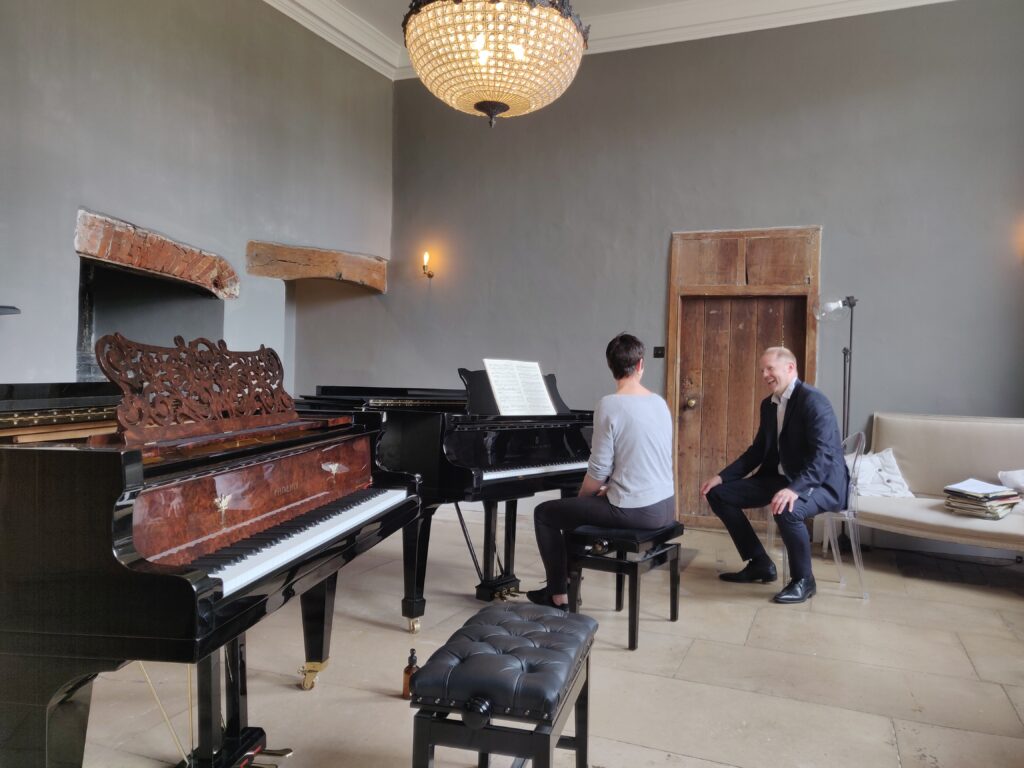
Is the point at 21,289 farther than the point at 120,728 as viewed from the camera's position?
Yes

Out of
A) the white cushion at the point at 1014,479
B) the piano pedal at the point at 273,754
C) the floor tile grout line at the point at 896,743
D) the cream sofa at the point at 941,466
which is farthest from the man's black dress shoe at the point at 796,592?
the piano pedal at the point at 273,754

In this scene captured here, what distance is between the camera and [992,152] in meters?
5.16

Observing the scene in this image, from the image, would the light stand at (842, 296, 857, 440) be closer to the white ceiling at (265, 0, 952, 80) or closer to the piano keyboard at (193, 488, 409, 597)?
the white ceiling at (265, 0, 952, 80)

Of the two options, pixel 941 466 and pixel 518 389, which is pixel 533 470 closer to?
pixel 518 389

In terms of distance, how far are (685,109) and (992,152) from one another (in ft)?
6.87

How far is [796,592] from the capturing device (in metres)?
4.01

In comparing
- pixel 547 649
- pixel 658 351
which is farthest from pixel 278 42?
pixel 547 649

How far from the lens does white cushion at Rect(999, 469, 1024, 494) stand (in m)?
4.52

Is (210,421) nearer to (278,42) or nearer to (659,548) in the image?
(659,548)

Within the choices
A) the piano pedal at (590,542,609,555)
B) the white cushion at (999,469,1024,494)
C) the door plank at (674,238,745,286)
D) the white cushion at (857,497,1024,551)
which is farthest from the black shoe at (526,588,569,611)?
the door plank at (674,238,745,286)

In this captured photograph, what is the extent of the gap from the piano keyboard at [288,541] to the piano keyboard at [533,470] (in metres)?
0.77

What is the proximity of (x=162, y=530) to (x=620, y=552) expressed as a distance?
206cm

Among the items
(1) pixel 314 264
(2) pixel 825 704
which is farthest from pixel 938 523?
(1) pixel 314 264

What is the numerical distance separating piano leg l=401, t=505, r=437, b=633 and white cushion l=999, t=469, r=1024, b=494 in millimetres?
3444
